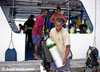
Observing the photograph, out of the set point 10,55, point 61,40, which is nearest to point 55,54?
point 61,40

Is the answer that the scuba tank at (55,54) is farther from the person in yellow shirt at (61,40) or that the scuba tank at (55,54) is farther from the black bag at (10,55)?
the black bag at (10,55)

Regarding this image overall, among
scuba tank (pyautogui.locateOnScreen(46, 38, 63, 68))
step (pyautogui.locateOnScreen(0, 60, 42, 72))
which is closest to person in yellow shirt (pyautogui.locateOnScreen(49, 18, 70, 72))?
scuba tank (pyautogui.locateOnScreen(46, 38, 63, 68))

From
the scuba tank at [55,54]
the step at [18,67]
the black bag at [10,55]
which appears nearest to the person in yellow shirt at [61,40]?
the scuba tank at [55,54]

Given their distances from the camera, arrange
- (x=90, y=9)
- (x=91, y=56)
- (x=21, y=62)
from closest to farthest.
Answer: (x=91, y=56) → (x=21, y=62) → (x=90, y=9)

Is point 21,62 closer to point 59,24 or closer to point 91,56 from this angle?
point 91,56

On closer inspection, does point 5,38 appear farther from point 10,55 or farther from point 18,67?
point 18,67

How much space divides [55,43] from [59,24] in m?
0.36

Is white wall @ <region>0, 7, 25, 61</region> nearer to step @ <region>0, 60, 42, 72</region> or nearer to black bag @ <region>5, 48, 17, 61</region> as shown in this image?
black bag @ <region>5, 48, 17, 61</region>

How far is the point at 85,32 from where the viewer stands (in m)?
6.19

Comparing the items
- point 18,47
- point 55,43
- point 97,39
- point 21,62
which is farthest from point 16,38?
Result: point 97,39

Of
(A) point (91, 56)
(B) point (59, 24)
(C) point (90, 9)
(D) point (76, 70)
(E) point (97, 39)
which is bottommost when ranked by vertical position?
(D) point (76, 70)

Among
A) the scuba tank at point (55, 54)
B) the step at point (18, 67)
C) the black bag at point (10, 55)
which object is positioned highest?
the scuba tank at point (55, 54)

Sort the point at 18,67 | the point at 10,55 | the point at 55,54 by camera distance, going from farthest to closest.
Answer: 1. the point at 10,55
2. the point at 18,67
3. the point at 55,54

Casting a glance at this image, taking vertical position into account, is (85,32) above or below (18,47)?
above
